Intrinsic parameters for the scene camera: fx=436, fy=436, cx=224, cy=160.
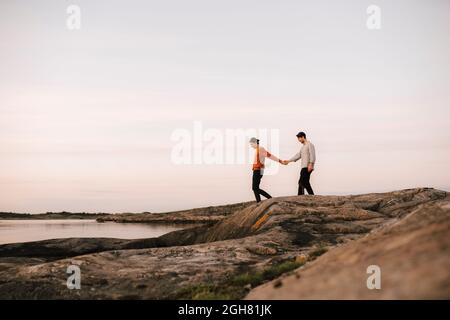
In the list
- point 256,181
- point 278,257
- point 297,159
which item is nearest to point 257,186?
point 256,181

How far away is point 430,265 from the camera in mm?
5781

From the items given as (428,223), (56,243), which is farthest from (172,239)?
(428,223)

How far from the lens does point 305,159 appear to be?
19328mm

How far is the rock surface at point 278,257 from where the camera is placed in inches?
249

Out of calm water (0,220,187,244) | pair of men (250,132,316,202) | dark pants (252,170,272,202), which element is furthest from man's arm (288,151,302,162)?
calm water (0,220,187,244)

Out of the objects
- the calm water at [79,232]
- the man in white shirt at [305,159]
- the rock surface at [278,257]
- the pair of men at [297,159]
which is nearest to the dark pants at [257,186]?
the pair of men at [297,159]

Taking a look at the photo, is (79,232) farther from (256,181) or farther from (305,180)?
(305,180)

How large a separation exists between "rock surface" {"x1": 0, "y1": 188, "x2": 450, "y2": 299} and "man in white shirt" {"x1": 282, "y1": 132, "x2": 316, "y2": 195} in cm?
77

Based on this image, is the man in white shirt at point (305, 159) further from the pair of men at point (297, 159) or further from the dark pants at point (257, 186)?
the dark pants at point (257, 186)

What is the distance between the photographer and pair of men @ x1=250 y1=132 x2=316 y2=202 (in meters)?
19.3

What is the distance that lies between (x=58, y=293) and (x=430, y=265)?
787 centimetres

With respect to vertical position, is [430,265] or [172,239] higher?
[430,265]

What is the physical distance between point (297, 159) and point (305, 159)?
20.0 inches
